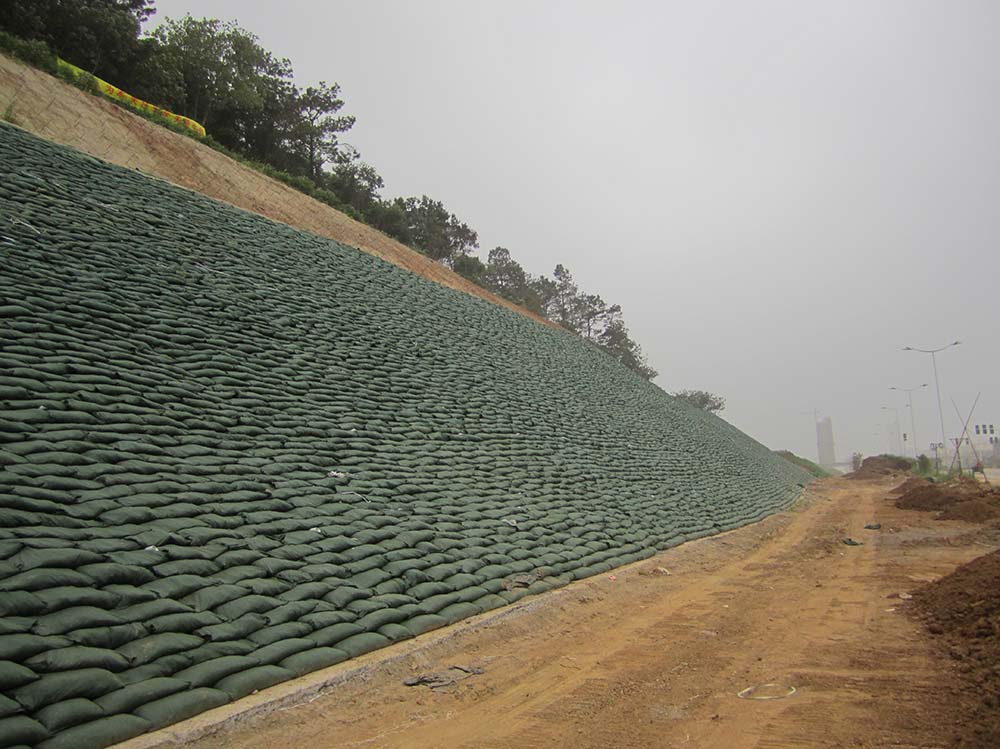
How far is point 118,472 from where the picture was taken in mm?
3869

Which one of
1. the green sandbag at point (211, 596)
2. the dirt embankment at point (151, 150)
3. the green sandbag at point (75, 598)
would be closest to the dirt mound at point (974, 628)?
the green sandbag at point (211, 596)

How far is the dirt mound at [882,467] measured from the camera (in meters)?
30.8

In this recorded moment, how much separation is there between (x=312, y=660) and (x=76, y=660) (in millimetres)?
1065

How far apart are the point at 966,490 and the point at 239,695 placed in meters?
16.1

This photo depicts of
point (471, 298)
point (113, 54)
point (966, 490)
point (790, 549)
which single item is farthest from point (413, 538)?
point (113, 54)

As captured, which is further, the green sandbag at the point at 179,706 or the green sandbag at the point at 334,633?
the green sandbag at the point at 334,633

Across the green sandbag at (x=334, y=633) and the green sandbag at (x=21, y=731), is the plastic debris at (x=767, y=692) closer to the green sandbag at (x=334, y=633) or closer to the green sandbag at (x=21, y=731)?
the green sandbag at (x=334, y=633)

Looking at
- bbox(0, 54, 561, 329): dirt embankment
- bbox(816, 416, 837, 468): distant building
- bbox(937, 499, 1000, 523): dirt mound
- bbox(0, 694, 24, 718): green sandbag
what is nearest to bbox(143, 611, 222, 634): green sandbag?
bbox(0, 694, 24, 718): green sandbag

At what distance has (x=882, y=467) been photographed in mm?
32844

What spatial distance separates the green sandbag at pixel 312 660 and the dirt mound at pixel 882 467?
32929 mm

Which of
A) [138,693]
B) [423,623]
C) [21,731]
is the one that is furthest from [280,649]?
[21,731]

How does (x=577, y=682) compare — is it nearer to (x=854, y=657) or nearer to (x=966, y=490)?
(x=854, y=657)

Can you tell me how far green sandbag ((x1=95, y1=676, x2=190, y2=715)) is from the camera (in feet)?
7.75

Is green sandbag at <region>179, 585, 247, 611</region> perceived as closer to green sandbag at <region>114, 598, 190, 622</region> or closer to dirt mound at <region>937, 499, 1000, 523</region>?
green sandbag at <region>114, 598, 190, 622</region>
